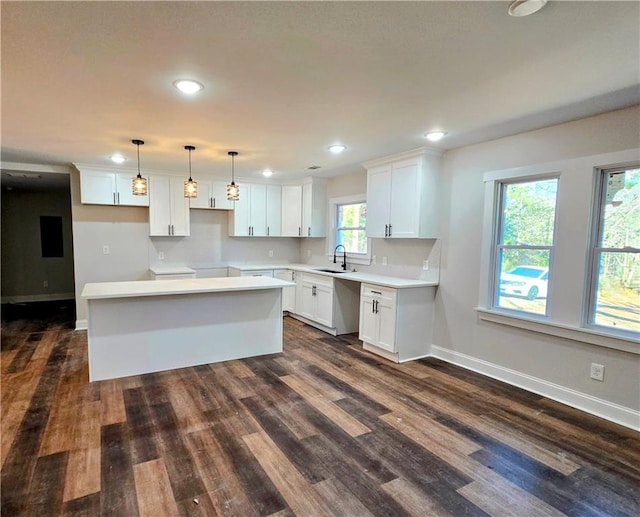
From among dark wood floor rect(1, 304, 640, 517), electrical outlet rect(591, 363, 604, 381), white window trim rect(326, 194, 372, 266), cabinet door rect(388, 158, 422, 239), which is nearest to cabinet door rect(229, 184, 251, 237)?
white window trim rect(326, 194, 372, 266)

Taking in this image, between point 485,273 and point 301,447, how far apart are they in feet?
8.15

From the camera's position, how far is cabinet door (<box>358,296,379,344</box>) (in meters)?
4.27

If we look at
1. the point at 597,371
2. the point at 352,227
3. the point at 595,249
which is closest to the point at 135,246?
the point at 352,227

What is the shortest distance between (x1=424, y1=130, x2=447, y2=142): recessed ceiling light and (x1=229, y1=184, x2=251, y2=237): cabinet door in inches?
138

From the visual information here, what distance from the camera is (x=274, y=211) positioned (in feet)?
21.0

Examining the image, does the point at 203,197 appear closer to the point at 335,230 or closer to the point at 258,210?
the point at 258,210

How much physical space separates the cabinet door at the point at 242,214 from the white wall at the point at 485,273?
338 centimetres

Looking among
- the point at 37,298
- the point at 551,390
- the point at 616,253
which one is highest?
the point at 616,253

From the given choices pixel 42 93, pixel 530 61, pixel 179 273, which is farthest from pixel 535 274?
pixel 179 273

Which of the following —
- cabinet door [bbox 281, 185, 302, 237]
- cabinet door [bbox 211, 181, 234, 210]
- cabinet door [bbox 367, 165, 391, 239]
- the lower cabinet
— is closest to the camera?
the lower cabinet

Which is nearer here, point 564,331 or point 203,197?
point 564,331

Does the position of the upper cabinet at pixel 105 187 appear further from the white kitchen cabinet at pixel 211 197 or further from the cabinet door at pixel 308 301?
the cabinet door at pixel 308 301

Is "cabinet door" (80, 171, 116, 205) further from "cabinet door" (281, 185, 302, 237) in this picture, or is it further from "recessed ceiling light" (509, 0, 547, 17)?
"recessed ceiling light" (509, 0, 547, 17)

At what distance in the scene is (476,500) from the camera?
76.2 inches
